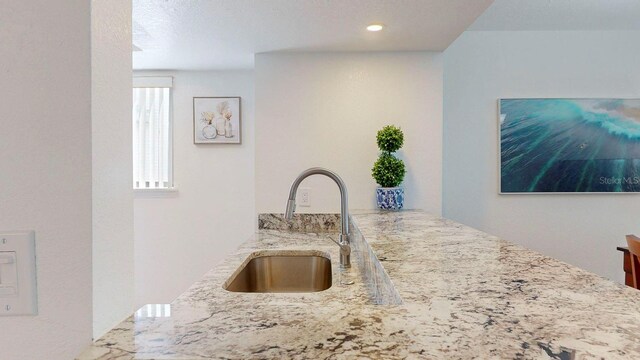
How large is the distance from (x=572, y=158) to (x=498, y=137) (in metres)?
0.55

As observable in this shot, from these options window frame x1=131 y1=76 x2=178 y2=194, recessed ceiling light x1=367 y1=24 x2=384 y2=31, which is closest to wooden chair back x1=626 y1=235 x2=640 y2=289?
recessed ceiling light x1=367 y1=24 x2=384 y2=31

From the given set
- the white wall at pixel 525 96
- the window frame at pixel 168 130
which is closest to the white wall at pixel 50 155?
the white wall at pixel 525 96

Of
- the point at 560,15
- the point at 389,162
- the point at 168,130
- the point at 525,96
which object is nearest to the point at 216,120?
the point at 168,130

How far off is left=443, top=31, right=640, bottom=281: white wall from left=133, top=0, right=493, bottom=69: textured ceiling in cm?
66

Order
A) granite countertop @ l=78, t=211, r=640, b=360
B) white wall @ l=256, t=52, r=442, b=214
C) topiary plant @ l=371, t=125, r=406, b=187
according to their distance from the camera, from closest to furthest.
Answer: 1. granite countertop @ l=78, t=211, r=640, b=360
2. topiary plant @ l=371, t=125, r=406, b=187
3. white wall @ l=256, t=52, r=442, b=214

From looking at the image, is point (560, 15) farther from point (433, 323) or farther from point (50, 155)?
point (50, 155)

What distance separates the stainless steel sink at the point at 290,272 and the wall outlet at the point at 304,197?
67 centimetres

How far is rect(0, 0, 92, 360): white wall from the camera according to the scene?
566 mm

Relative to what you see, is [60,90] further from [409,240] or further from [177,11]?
[177,11]

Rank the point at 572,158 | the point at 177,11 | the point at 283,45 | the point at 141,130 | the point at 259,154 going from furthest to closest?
the point at 141,130 → the point at 572,158 → the point at 259,154 → the point at 283,45 → the point at 177,11

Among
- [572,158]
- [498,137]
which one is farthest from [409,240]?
[572,158]

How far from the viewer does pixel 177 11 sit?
1.87 meters

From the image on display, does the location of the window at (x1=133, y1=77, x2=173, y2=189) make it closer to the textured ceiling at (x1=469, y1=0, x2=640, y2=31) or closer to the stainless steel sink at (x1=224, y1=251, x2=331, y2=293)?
the stainless steel sink at (x1=224, y1=251, x2=331, y2=293)

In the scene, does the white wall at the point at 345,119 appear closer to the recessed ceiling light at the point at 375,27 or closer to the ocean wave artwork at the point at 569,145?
the recessed ceiling light at the point at 375,27
